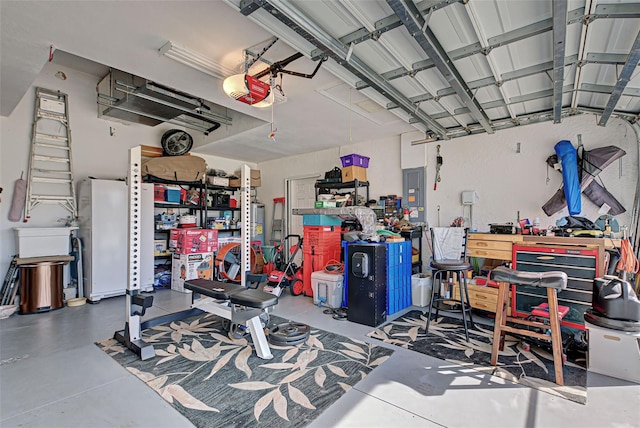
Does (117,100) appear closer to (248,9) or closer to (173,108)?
(173,108)

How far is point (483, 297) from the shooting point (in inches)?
153

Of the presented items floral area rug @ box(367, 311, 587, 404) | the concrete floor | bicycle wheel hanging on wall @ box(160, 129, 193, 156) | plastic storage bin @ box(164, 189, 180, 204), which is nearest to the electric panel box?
floral area rug @ box(367, 311, 587, 404)

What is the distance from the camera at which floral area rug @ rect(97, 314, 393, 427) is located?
2.02 m

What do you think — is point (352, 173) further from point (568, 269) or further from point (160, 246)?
point (160, 246)

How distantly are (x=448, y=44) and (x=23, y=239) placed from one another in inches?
230

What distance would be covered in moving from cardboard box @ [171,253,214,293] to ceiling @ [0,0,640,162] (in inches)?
117

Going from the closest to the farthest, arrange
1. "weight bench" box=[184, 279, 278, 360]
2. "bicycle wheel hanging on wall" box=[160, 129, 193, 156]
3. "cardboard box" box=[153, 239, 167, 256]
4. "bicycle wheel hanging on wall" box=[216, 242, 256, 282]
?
"weight bench" box=[184, 279, 278, 360] < "bicycle wheel hanging on wall" box=[216, 242, 256, 282] < "cardboard box" box=[153, 239, 167, 256] < "bicycle wheel hanging on wall" box=[160, 129, 193, 156]

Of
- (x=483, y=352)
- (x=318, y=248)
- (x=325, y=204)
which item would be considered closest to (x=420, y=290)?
(x=483, y=352)

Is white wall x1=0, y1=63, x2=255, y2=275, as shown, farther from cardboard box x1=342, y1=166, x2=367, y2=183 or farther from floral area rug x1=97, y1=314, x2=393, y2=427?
cardboard box x1=342, y1=166, x2=367, y2=183

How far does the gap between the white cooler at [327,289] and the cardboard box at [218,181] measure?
11.1 ft

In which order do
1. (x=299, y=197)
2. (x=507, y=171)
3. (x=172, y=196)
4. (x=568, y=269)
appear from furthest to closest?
(x=299, y=197)
(x=172, y=196)
(x=507, y=171)
(x=568, y=269)

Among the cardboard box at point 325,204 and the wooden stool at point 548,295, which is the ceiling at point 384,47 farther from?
the wooden stool at point 548,295

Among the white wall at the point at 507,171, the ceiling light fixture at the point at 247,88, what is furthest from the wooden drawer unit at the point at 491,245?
the ceiling light fixture at the point at 247,88

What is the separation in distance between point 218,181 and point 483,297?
5.49 meters
